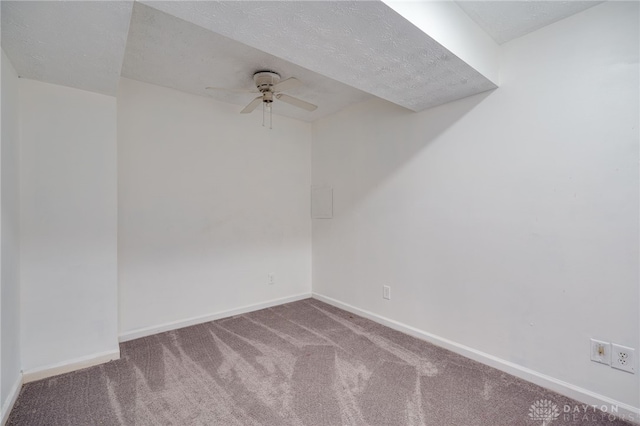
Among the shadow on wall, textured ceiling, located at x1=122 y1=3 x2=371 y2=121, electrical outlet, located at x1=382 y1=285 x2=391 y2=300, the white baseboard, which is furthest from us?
electrical outlet, located at x1=382 y1=285 x2=391 y2=300

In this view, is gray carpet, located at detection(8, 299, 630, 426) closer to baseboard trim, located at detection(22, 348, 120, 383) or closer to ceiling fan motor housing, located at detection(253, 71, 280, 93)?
baseboard trim, located at detection(22, 348, 120, 383)

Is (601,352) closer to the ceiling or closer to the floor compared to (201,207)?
closer to the floor

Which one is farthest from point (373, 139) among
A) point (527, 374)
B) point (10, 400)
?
point (10, 400)

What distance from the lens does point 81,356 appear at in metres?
2.15

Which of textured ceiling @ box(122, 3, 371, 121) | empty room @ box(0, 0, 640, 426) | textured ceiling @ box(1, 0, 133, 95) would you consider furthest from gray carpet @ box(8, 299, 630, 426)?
textured ceiling @ box(122, 3, 371, 121)

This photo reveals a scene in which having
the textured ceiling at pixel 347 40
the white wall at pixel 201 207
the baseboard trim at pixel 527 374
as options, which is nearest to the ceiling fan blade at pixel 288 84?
the textured ceiling at pixel 347 40

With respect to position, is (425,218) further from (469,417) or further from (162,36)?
(162,36)

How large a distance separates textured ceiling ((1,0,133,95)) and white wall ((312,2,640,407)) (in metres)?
2.25

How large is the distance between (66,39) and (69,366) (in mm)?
2119

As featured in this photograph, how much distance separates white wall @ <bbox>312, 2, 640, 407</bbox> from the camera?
165cm

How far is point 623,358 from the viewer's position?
162 centimetres

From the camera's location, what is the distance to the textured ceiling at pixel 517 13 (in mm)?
1707

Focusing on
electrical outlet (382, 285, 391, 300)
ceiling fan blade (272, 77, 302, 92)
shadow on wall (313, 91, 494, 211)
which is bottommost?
electrical outlet (382, 285, 391, 300)

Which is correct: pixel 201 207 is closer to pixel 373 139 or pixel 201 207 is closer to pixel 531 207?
pixel 373 139
